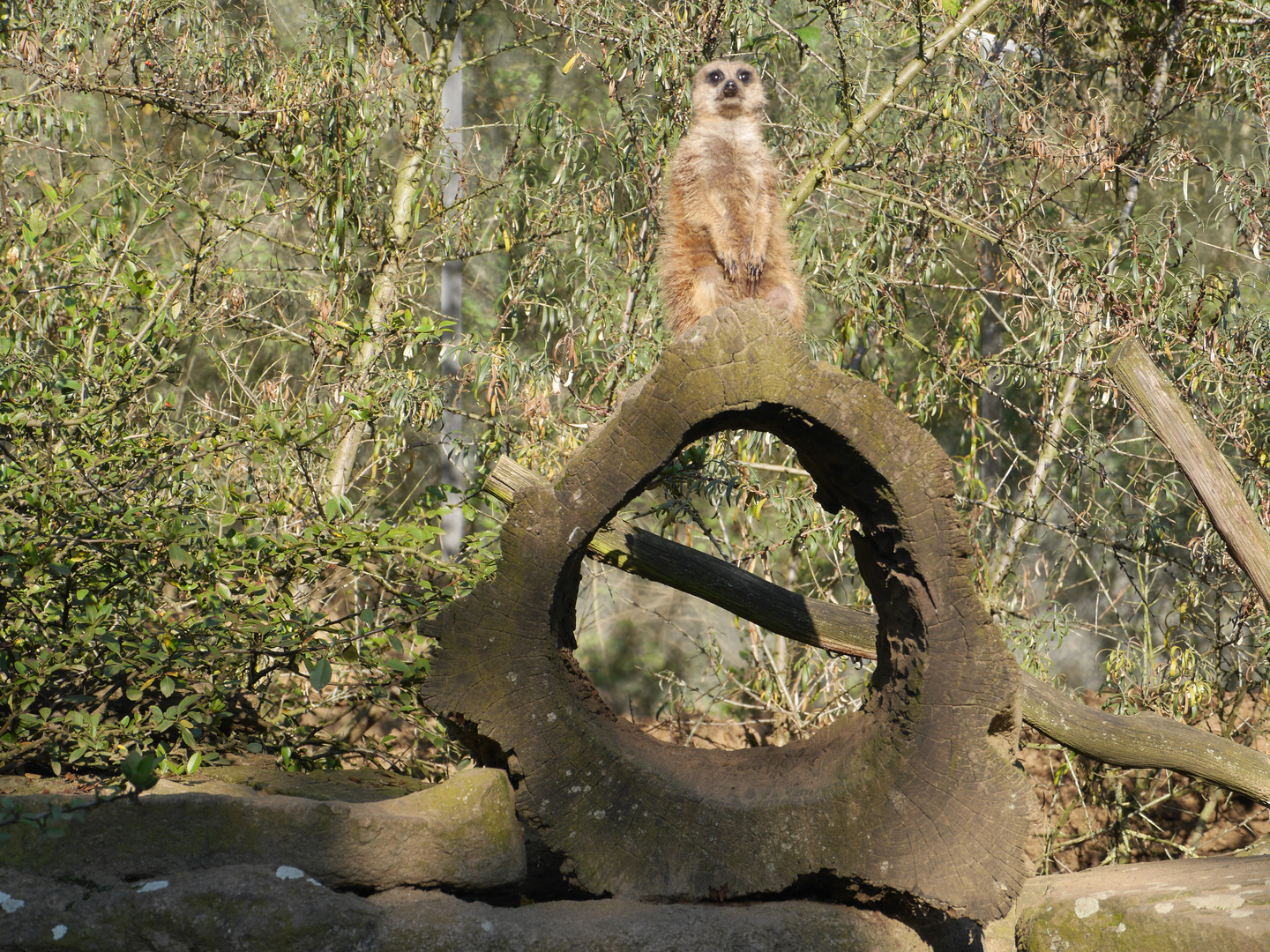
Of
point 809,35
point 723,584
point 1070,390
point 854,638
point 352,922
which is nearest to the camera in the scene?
point 352,922

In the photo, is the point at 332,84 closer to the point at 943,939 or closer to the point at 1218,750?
the point at 943,939

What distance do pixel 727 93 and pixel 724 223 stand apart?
25.1 inches

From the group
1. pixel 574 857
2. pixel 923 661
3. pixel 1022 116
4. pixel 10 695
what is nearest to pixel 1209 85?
pixel 1022 116

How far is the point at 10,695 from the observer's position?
7.93ft

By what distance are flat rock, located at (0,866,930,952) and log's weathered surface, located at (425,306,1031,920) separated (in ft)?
0.28

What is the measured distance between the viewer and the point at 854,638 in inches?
128

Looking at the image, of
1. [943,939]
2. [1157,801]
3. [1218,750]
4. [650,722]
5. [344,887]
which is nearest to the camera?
[344,887]

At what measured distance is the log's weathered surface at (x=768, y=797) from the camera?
2127mm

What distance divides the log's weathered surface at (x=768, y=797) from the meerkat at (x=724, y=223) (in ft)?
2.38

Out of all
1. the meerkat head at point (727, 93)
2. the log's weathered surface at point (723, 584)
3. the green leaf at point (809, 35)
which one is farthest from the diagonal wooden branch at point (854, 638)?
the green leaf at point (809, 35)

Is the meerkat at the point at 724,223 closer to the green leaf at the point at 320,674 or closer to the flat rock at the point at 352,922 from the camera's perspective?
the green leaf at the point at 320,674

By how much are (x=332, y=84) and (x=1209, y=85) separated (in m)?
4.16

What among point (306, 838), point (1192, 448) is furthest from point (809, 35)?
point (306, 838)

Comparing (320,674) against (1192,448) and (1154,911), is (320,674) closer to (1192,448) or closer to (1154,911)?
(1154,911)
